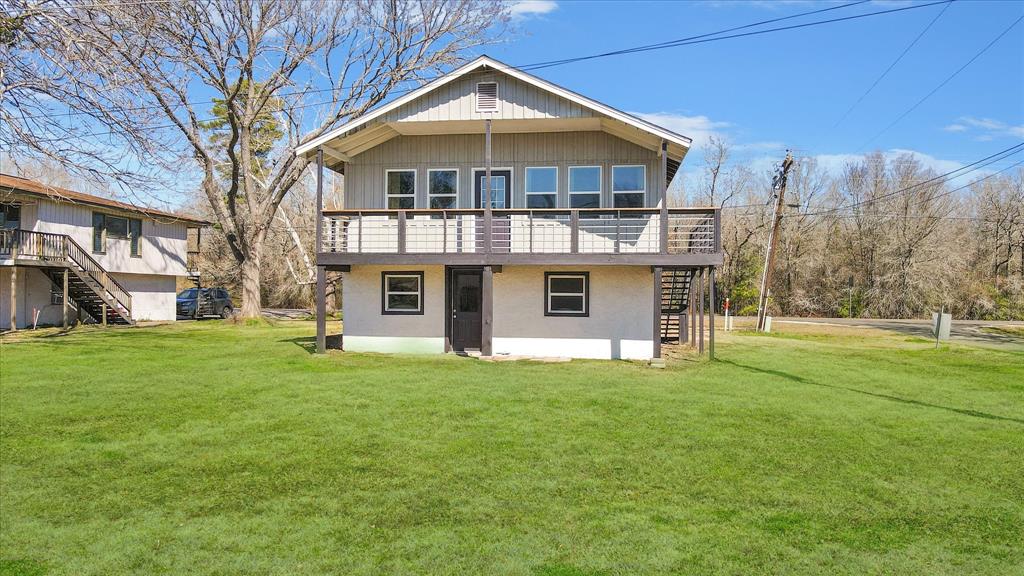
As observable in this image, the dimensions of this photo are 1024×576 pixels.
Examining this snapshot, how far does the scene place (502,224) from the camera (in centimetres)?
1795

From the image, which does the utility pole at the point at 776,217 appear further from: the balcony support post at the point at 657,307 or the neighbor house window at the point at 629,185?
the balcony support post at the point at 657,307

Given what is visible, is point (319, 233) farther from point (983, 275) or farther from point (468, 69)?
point (983, 275)

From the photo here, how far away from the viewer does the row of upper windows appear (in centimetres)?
1836

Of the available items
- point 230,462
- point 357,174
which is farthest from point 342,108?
point 230,462

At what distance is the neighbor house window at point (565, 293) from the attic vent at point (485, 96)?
4.59m

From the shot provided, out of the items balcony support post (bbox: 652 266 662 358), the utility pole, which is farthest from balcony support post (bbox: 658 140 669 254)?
the utility pole

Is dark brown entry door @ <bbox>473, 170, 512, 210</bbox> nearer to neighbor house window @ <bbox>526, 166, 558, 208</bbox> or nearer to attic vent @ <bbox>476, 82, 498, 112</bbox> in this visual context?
neighbor house window @ <bbox>526, 166, 558, 208</bbox>

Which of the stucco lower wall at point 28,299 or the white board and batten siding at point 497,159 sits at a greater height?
the white board and batten siding at point 497,159

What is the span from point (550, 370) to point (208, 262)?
40173 mm

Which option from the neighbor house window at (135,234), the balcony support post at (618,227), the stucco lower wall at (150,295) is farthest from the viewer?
the stucco lower wall at (150,295)

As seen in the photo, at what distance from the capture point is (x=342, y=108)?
3105 centimetres

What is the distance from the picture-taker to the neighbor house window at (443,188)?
19031mm

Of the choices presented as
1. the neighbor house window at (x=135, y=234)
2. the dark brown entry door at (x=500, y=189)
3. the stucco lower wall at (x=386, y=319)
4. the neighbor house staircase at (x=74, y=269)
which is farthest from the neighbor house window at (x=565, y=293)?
the neighbor house window at (x=135, y=234)

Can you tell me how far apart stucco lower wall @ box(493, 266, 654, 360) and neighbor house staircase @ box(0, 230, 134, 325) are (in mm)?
18670
